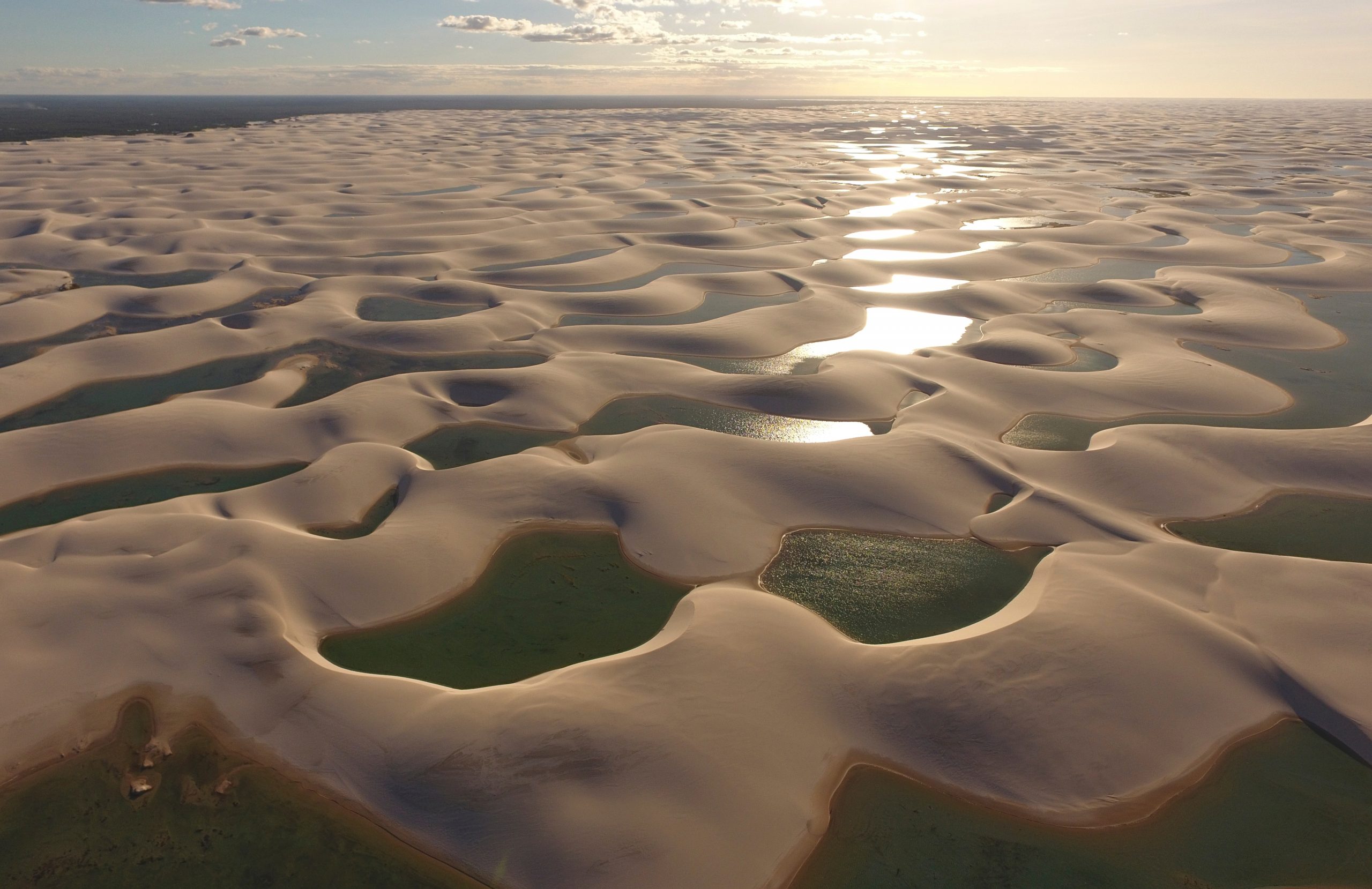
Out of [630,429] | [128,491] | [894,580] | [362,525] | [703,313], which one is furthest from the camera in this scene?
[703,313]

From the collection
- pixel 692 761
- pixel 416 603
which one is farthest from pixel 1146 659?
pixel 416 603

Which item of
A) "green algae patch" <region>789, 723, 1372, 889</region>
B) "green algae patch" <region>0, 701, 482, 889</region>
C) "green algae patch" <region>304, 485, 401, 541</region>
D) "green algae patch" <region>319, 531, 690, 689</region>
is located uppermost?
"green algae patch" <region>304, 485, 401, 541</region>

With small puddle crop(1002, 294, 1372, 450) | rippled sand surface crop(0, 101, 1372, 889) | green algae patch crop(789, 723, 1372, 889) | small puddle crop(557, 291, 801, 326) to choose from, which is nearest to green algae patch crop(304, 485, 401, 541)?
rippled sand surface crop(0, 101, 1372, 889)

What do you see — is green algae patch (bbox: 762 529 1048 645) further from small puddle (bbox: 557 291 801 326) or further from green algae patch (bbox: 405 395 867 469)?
small puddle (bbox: 557 291 801 326)

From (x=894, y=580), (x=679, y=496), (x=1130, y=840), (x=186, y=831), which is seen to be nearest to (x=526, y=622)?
(x=679, y=496)

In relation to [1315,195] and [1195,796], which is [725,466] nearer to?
[1195,796]

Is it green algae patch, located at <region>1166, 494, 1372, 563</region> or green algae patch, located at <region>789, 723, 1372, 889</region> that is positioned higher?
green algae patch, located at <region>1166, 494, 1372, 563</region>

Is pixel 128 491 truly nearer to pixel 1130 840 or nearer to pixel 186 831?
pixel 186 831
